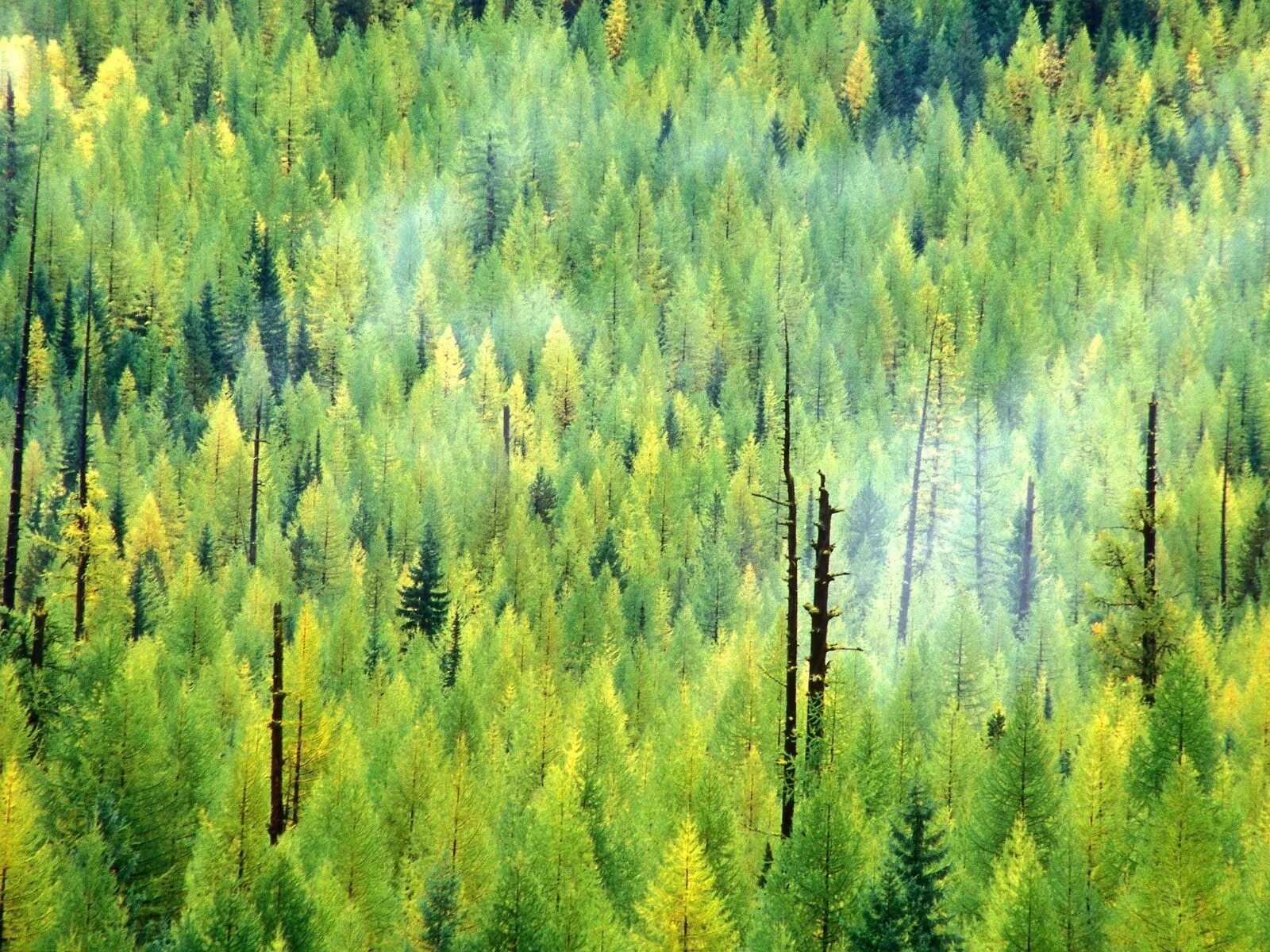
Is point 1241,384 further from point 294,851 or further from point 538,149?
point 294,851

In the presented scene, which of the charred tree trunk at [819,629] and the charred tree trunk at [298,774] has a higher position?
the charred tree trunk at [819,629]

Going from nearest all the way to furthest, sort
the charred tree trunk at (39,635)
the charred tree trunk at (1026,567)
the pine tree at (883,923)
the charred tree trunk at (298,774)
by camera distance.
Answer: the pine tree at (883,923)
the charred tree trunk at (39,635)
the charred tree trunk at (298,774)
the charred tree trunk at (1026,567)

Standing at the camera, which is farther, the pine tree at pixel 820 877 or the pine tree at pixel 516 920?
the pine tree at pixel 516 920

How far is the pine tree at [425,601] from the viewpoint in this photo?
260 feet

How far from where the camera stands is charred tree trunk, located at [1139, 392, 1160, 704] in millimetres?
37844

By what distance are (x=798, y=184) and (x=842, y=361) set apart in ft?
157

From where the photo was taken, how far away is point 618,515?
104 meters

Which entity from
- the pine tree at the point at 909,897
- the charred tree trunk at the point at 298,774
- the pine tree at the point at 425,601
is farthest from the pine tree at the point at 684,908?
the pine tree at the point at 425,601

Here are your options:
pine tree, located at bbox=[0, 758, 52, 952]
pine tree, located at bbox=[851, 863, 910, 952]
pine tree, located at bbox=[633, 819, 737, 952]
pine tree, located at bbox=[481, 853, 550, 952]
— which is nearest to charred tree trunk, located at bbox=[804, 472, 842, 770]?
pine tree, located at bbox=[851, 863, 910, 952]

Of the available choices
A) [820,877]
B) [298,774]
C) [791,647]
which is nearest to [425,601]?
[298,774]

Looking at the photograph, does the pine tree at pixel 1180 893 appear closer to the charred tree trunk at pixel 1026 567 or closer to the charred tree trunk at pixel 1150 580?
the charred tree trunk at pixel 1150 580

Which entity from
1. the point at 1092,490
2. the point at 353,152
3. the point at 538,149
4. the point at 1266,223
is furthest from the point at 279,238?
the point at 1266,223

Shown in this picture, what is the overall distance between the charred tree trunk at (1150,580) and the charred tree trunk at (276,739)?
67.2ft

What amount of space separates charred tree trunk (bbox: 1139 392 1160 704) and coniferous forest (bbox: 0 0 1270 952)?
0.12 metres
